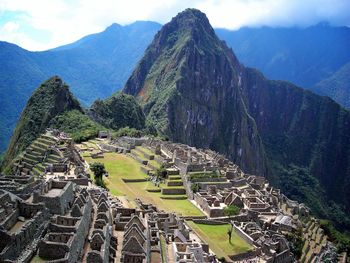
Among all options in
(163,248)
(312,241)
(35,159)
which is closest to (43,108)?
(35,159)

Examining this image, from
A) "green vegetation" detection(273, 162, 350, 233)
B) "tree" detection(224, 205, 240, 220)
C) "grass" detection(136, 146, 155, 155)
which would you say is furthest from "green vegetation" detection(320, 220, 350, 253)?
"green vegetation" detection(273, 162, 350, 233)

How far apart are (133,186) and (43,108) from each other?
59.0m

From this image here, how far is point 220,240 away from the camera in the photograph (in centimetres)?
4234

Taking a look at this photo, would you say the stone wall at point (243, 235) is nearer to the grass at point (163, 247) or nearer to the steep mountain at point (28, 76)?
the grass at point (163, 247)

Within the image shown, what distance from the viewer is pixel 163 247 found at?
32031 millimetres

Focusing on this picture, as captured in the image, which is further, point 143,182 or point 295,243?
point 143,182

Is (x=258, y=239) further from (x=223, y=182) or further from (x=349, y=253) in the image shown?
(x=349, y=253)

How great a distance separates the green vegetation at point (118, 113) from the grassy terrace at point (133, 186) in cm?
5442

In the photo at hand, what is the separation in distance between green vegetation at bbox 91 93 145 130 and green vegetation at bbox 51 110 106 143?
539 inches

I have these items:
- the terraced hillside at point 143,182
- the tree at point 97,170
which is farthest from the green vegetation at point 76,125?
the tree at point 97,170

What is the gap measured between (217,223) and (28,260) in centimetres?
2796

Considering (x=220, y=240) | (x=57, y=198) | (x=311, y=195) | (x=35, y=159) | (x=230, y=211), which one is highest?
(x=57, y=198)

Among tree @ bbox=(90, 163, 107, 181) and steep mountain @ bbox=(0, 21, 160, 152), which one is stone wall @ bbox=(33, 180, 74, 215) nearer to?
tree @ bbox=(90, 163, 107, 181)

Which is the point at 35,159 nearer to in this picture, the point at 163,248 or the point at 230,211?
the point at 230,211
